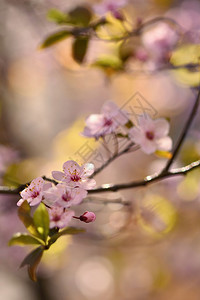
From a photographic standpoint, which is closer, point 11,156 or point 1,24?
point 11,156

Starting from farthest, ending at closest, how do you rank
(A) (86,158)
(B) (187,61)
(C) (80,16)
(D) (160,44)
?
(D) (160,44) → (B) (187,61) → (C) (80,16) → (A) (86,158)

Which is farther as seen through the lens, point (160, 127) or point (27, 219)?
point (160, 127)

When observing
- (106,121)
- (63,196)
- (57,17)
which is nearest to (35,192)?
(63,196)

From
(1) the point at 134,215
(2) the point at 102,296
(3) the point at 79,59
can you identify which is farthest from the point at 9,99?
(2) the point at 102,296

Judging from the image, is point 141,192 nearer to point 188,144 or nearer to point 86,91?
point 188,144

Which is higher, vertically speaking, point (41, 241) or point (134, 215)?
point (41, 241)

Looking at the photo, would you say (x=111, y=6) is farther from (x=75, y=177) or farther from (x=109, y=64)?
(x=75, y=177)
